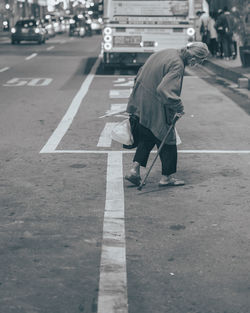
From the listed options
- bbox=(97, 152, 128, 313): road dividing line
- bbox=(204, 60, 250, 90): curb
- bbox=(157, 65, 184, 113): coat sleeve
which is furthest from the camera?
bbox=(204, 60, 250, 90): curb

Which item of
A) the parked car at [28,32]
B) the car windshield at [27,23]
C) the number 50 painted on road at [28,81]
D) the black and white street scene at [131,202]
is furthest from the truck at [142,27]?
the car windshield at [27,23]

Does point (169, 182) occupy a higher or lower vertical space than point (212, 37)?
higher

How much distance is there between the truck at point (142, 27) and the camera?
21.5 metres

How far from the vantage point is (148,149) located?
23.7 ft

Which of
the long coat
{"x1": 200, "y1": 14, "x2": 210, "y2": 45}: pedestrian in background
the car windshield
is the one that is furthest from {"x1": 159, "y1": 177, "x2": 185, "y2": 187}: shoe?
the car windshield

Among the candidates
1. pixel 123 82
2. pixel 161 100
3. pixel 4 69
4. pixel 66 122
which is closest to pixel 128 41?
pixel 123 82

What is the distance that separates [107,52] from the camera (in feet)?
70.9

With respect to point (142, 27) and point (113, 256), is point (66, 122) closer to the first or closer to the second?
point (113, 256)

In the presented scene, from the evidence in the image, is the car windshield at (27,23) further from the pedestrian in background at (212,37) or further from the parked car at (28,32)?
the pedestrian in background at (212,37)

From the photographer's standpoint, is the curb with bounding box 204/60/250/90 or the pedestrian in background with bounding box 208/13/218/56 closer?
the curb with bounding box 204/60/250/90

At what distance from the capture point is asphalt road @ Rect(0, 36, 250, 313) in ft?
14.0

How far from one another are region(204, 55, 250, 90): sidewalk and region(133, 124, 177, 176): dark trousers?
10.6 metres

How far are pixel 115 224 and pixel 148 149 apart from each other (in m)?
1.62

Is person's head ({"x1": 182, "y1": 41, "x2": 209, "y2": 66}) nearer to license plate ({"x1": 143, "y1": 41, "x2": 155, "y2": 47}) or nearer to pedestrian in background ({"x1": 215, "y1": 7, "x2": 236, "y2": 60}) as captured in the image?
license plate ({"x1": 143, "y1": 41, "x2": 155, "y2": 47})
